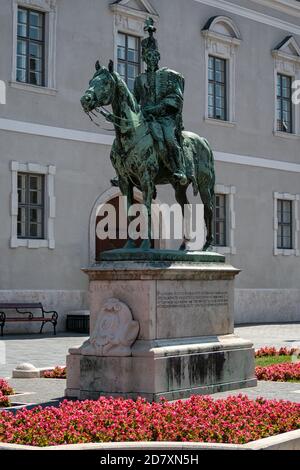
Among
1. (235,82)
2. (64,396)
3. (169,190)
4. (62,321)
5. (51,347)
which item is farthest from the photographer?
(235,82)

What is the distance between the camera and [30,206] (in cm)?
2419

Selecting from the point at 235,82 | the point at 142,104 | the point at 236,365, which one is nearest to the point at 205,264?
the point at 236,365

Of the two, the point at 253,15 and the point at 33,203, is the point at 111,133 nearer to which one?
the point at 33,203

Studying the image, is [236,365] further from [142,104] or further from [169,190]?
[169,190]

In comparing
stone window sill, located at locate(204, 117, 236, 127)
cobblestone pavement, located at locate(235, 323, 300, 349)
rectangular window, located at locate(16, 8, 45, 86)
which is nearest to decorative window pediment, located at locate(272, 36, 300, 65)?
stone window sill, located at locate(204, 117, 236, 127)

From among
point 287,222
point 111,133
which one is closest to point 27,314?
point 111,133

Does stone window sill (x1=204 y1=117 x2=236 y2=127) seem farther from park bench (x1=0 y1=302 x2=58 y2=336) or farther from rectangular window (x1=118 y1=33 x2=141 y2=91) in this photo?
park bench (x1=0 y1=302 x2=58 y2=336)

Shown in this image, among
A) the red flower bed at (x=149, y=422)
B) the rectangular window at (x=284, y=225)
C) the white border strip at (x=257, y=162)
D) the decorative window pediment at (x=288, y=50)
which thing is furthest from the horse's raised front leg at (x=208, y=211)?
the decorative window pediment at (x=288, y=50)

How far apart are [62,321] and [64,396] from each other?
493 inches

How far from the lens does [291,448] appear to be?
8203 mm

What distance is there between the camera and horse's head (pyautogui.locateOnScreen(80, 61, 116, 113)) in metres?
11.6

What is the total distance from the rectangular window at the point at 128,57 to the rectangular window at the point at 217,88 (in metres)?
3.43

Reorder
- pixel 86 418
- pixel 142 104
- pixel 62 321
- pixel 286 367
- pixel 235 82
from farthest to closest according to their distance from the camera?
1. pixel 235 82
2. pixel 62 321
3. pixel 286 367
4. pixel 142 104
5. pixel 86 418

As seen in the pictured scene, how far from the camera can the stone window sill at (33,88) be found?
23.9 metres
